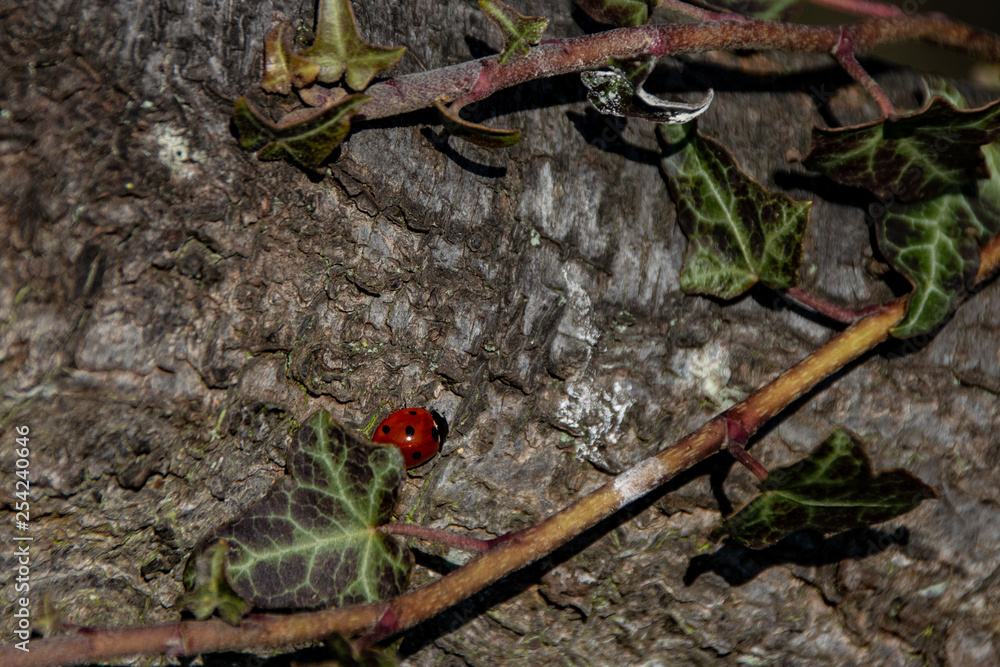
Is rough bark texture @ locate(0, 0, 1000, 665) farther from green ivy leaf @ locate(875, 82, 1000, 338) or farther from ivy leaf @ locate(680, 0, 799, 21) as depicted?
ivy leaf @ locate(680, 0, 799, 21)

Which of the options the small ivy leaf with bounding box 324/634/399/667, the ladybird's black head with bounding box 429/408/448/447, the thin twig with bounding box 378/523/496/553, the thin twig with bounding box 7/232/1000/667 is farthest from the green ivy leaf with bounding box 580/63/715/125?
the small ivy leaf with bounding box 324/634/399/667

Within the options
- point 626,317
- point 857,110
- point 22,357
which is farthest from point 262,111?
point 857,110

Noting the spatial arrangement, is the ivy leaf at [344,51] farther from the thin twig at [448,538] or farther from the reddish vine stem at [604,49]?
the thin twig at [448,538]

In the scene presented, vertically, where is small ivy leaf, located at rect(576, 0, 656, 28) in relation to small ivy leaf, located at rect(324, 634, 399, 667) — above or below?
above

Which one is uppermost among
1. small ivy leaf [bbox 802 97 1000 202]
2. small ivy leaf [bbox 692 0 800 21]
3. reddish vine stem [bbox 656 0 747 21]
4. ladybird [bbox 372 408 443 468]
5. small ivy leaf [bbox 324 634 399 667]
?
reddish vine stem [bbox 656 0 747 21]

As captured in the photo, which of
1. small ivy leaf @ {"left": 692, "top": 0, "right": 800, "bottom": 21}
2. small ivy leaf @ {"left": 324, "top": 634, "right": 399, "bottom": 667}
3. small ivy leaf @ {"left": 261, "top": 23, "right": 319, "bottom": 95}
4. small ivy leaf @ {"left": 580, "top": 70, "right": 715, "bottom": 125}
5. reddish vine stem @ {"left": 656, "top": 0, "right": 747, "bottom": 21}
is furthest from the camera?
small ivy leaf @ {"left": 692, "top": 0, "right": 800, "bottom": 21}

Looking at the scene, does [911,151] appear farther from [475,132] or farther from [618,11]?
[475,132]

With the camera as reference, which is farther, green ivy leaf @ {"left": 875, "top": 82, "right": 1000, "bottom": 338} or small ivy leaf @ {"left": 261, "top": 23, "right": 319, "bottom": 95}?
green ivy leaf @ {"left": 875, "top": 82, "right": 1000, "bottom": 338}
